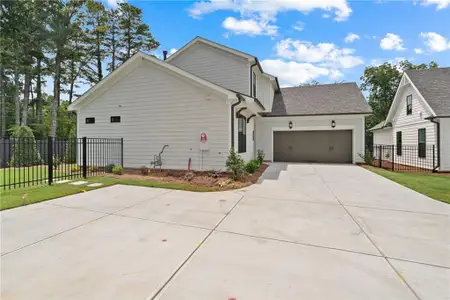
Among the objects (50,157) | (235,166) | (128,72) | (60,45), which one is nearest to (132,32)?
(60,45)

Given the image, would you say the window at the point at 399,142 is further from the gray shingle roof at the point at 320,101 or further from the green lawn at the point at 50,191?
the green lawn at the point at 50,191

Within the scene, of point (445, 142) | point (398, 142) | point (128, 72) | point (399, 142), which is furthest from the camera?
point (398, 142)

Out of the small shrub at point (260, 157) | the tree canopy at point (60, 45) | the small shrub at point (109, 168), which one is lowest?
the small shrub at point (109, 168)

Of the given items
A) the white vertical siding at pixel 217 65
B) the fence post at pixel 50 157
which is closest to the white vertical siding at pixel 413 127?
the white vertical siding at pixel 217 65

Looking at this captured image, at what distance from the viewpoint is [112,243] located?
3.16 m

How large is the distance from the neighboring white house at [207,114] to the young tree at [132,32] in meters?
11.7

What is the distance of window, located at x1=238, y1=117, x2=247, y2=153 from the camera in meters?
10.6

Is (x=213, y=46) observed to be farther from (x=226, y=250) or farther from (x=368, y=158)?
(x=226, y=250)

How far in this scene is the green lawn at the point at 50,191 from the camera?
511cm

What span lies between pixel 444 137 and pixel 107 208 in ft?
48.6

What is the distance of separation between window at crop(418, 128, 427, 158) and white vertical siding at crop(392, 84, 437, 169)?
0.21 meters

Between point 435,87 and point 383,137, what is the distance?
7.10 meters

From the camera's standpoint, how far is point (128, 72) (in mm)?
10453

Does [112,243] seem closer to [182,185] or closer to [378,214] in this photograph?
[182,185]
